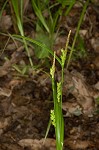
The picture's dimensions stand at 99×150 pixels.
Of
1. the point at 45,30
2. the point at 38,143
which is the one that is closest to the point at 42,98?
the point at 38,143

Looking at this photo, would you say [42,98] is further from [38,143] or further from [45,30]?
[45,30]

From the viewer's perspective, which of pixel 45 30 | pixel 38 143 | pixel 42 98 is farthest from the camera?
pixel 45 30

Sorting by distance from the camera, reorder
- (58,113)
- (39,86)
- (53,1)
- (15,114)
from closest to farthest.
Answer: (58,113), (15,114), (39,86), (53,1)

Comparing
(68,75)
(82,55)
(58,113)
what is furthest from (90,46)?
(58,113)

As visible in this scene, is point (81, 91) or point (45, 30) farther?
point (45, 30)

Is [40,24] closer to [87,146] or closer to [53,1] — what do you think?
[53,1]

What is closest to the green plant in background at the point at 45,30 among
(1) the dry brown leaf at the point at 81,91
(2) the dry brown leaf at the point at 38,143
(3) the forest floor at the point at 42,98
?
(3) the forest floor at the point at 42,98

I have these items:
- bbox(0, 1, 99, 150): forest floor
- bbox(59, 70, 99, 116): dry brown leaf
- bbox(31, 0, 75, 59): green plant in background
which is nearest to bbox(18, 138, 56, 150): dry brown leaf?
bbox(0, 1, 99, 150): forest floor

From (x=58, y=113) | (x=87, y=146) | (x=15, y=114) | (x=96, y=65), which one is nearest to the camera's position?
(x=58, y=113)
